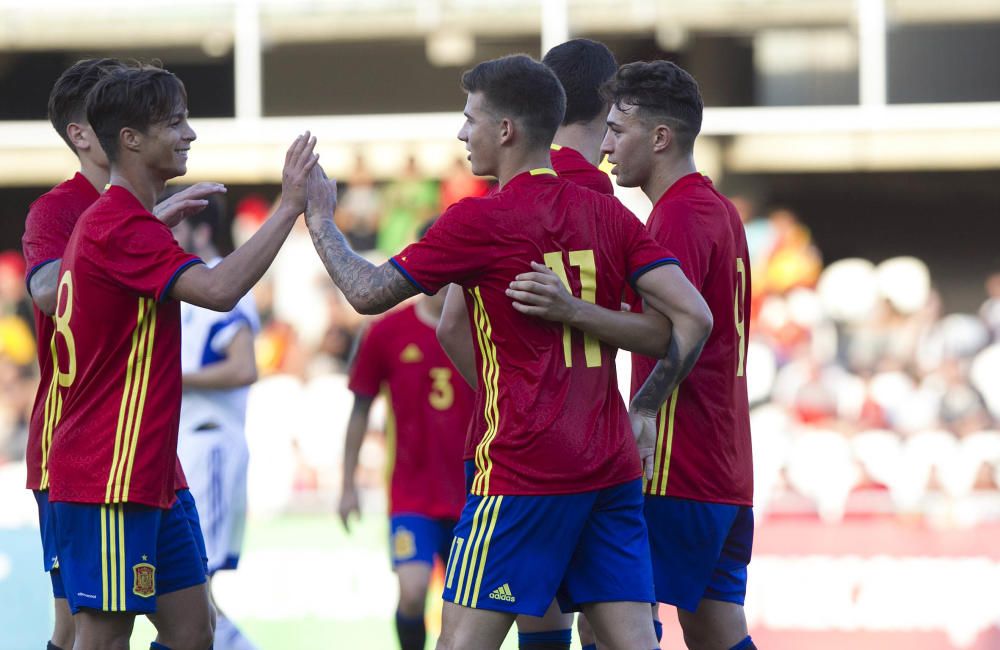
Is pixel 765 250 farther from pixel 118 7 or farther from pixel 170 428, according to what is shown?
pixel 170 428

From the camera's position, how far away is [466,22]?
35.7ft

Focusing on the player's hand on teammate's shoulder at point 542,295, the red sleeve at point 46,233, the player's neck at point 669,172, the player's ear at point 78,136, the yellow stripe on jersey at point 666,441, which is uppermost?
the player's ear at point 78,136

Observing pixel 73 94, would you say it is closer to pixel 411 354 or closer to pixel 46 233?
pixel 46 233

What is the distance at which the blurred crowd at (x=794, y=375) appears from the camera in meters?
9.88

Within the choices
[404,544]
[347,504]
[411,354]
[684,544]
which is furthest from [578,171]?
[347,504]

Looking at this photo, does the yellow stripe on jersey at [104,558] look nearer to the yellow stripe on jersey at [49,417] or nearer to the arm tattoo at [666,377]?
the yellow stripe on jersey at [49,417]

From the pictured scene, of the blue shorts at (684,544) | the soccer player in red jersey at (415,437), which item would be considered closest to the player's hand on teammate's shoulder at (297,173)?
the blue shorts at (684,544)

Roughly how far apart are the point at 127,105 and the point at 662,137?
1.61 metres

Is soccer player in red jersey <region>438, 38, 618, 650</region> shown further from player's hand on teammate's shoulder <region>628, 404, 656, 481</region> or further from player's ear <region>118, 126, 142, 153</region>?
player's ear <region>118, 126, 142, 153</region>

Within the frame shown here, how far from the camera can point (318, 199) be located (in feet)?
14.9

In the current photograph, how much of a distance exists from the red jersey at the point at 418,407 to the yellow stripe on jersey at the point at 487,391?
9.52ft

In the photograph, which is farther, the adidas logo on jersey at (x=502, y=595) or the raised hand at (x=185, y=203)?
the raised hand at (x=185, y=203)

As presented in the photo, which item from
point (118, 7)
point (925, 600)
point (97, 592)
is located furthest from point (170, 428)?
point (118, 7)

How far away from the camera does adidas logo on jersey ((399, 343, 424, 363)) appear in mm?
7340
